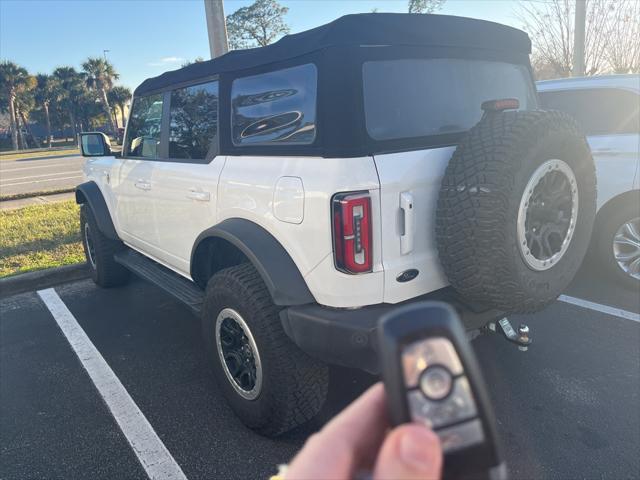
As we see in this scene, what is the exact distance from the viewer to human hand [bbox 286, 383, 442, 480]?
2.01 feet

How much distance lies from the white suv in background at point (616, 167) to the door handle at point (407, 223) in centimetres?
320

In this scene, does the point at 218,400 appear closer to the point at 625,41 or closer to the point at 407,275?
the point at 407,275

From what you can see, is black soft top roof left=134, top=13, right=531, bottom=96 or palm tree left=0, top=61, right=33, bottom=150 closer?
black soft top roof left=134, top=13, right=531, bottom=96

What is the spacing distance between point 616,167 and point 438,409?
15.3ft

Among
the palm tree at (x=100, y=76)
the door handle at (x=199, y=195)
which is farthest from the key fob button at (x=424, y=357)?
the palm tree at (x=100, y=76)

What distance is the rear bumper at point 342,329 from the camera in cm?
212

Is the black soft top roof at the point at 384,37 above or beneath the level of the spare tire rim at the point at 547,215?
above

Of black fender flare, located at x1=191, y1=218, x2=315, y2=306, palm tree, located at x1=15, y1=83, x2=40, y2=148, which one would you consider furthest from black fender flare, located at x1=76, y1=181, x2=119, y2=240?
palm tree, located at x1=15, y1=83, x2=40, y2=148

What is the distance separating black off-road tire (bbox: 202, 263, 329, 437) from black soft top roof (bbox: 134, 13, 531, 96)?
1.17 m

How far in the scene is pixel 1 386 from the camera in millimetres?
3389

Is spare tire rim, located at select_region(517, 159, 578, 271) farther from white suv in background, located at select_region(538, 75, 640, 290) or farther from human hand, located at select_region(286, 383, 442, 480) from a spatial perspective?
white suv in background, located at select_region(538, 75, 640, 290)

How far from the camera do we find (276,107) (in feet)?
8.60

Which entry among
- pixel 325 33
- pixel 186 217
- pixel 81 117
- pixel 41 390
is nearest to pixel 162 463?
pixel 41 390

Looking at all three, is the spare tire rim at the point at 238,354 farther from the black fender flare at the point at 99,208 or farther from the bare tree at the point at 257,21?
the bare tree at the point at 257,21
